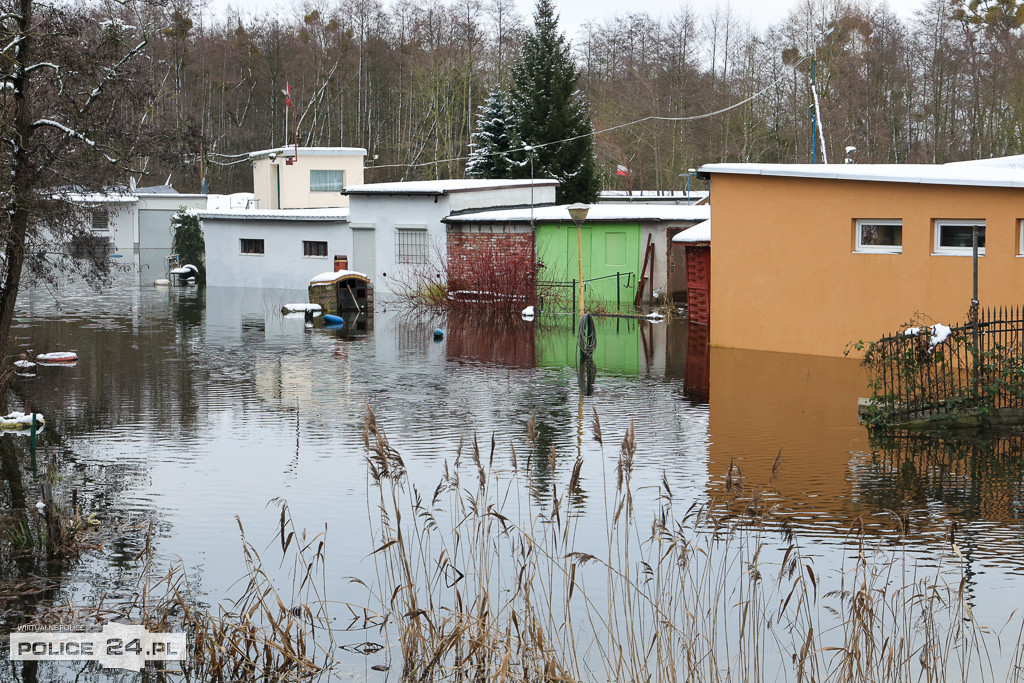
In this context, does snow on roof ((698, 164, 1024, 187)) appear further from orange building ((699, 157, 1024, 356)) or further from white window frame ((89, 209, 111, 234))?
white window frame ((89, 209, 111, 234))

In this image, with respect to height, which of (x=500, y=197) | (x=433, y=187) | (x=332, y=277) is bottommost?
(x=332, y=277)

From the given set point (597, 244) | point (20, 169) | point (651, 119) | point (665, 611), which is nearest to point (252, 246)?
point (597, 244)

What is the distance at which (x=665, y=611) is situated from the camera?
261 inches

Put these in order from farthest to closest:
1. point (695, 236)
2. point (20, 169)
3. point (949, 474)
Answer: point (695, 236) → point (20, 169) → point (949, 474)

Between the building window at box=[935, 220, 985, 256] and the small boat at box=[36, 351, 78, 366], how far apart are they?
1409 cm

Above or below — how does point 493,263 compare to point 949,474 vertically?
above

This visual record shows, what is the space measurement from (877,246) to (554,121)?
22805 millimetres

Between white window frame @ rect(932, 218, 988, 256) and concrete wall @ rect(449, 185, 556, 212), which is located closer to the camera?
white window frame @ rect(932, 218, 988, 256)

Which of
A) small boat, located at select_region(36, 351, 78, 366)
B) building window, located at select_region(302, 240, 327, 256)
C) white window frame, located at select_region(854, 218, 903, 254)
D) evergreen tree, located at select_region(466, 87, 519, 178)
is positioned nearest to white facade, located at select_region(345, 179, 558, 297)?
building window, located at select_region(302, 240, 327, 256)

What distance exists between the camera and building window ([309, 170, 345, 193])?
1617 inches

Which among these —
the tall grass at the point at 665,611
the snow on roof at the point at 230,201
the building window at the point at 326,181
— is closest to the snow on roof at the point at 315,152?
the building window at the point at 326,181

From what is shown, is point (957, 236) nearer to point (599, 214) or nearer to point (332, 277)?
point (599, 214)

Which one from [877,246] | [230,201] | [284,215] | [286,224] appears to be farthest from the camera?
[230,201]

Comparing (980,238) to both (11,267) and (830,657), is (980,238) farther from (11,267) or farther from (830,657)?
(11,267)
